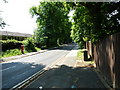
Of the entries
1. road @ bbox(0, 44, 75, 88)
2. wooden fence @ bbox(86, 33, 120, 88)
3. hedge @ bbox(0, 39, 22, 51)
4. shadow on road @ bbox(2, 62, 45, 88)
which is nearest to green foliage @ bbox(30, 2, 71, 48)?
hedge @ bbox(0, 39, 22, 51)

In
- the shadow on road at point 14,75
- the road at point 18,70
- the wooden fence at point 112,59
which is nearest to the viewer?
the wooden fence at point 112,59

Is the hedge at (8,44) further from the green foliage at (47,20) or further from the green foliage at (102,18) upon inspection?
the green foliage at (102,18)

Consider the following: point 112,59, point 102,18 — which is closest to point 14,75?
point 112,59

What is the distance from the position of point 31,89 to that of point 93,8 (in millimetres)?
8597

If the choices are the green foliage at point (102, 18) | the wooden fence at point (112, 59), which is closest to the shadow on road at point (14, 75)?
the wooden fence at point (112, 59)

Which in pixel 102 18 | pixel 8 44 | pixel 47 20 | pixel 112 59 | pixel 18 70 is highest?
pixel 47 20

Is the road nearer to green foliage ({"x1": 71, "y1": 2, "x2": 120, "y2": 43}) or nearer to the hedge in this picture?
green foliage ({"x1": 71, "y1": 2, "x2": 120, "y2": 43})

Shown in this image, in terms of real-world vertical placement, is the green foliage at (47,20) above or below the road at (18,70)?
above

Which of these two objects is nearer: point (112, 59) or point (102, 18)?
point (112, 59)

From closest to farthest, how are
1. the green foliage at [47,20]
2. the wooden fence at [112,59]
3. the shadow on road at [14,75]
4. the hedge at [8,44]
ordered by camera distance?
1. the wooden fence at [112,59]
2. the shadow on road at [14,75]
3. the hedge at [8,44]
4. the green foliage at [47,20]

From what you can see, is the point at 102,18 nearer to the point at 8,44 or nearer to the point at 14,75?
the point at 14,75

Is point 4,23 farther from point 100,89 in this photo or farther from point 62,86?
point 100,89

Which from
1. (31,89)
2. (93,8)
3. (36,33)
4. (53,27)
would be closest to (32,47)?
(36,33)

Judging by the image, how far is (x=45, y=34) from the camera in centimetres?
5384
